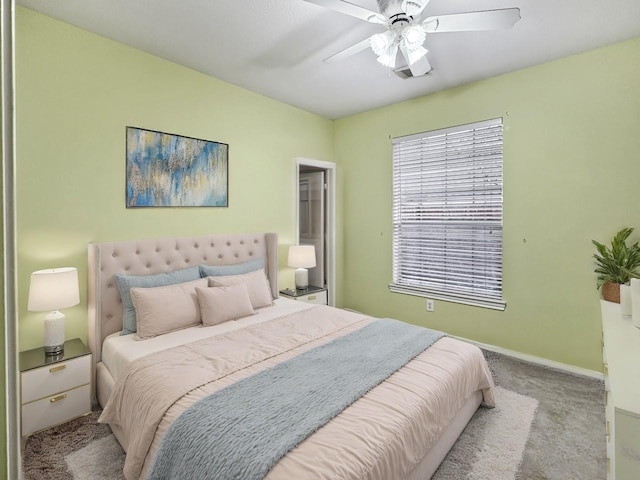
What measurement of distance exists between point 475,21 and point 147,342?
2.84 metres

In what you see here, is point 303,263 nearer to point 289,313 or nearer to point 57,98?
point 289,313

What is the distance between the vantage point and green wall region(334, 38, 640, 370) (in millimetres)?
2645

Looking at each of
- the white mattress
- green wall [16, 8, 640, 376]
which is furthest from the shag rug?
green wall [16, 8, 640, 376]

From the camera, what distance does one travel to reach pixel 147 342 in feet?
7.50

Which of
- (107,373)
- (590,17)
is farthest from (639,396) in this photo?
(107,373)

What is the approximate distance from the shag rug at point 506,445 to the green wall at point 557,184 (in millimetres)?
666

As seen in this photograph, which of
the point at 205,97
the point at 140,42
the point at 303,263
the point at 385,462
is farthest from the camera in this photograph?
the point at 303,263

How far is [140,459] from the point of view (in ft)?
5.05

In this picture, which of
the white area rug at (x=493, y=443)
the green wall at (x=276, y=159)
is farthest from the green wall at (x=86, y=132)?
the white area rug at (x=493, y=443)

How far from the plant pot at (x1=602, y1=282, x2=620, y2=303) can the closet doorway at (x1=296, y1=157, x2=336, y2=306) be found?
9.27 feet

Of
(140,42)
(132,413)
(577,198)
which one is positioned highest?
(140,42)

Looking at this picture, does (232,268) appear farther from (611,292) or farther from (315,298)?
(611,292)

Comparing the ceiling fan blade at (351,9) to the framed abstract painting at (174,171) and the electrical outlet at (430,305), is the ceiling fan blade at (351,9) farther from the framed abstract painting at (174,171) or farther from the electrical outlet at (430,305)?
the electrical outlet at (430,305)

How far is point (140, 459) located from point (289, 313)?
155 centimetres
